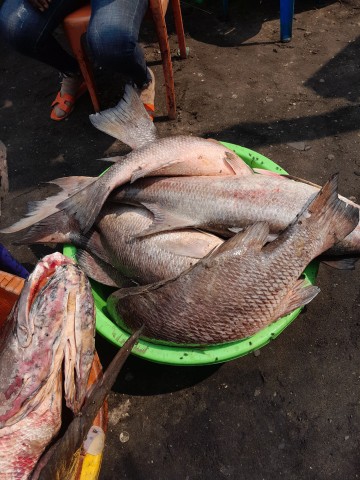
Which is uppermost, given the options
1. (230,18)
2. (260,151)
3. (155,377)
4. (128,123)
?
(128,123)

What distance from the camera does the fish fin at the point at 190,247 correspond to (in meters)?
2.42

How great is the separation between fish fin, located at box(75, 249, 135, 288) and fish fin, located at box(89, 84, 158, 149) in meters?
0.86

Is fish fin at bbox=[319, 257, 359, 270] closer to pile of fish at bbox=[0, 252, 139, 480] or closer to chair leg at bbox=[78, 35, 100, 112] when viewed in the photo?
pile of fish at bbox=[0, 252, 139, 480]

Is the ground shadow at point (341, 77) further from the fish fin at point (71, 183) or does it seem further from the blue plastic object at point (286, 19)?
the fish fin at point (71, 183)

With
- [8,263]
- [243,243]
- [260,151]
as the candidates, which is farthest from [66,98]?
[243,243]

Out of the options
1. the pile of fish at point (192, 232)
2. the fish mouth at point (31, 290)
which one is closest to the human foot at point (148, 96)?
the pile of fish at point (192, 232)

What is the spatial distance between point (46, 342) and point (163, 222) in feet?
3.52

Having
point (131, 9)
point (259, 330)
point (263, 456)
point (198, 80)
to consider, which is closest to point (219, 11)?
point (198, 80)

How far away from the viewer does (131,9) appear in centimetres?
340

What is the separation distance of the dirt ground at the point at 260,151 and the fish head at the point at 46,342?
40.1 inches

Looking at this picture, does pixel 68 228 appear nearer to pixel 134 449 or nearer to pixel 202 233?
pixel 202 233

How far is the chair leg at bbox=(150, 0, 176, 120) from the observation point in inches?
137

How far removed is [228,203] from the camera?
250 cm

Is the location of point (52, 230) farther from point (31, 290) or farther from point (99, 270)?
point (31, 290)
